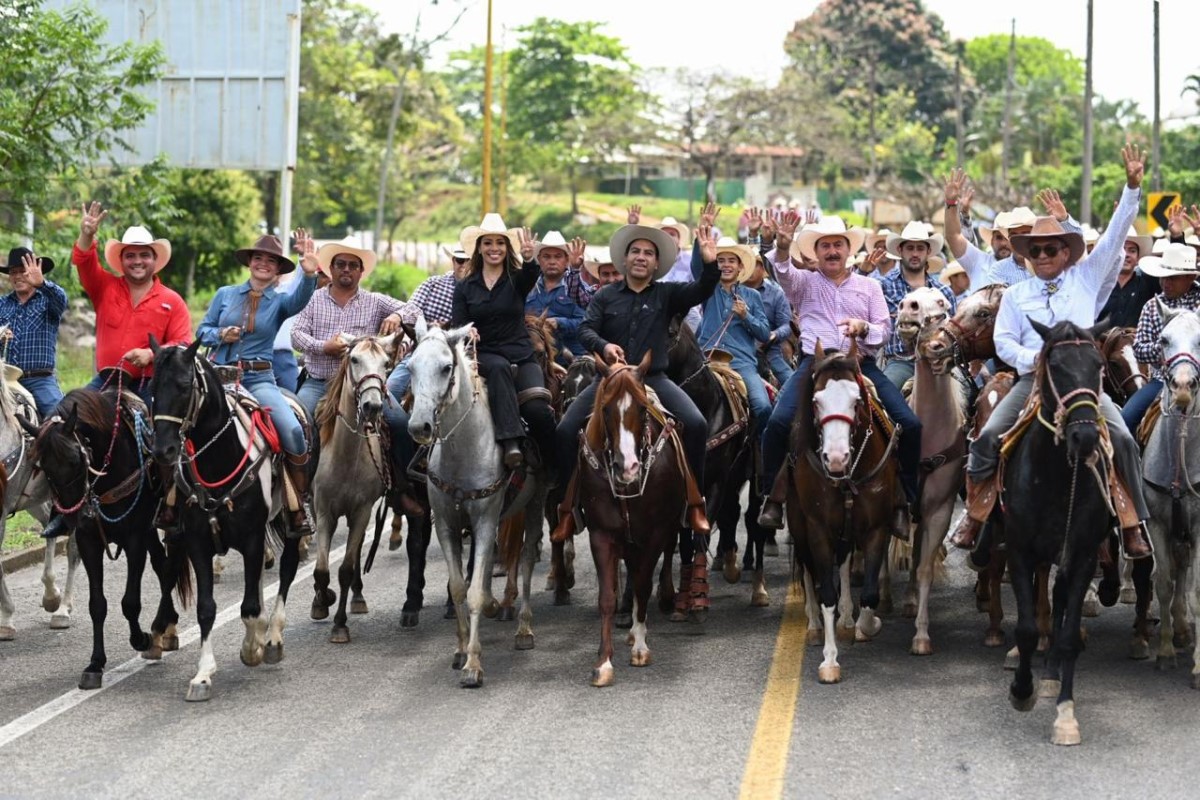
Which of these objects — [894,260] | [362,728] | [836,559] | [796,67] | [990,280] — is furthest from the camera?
[796,67]

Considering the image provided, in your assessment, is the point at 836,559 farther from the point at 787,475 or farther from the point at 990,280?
the point at 990,280

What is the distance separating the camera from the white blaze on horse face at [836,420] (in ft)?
33.2

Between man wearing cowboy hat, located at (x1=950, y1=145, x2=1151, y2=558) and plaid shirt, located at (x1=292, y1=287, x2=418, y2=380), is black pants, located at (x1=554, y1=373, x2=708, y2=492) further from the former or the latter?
plaid shirt, located at (x1=292, y1=287, x2=418, y2=380)

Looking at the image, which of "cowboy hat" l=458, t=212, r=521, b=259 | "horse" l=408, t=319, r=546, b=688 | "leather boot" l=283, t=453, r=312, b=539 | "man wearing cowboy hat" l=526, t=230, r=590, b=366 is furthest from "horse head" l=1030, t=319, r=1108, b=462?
"man wearing cowboy hat" l=526, t=230, r=590, b=366

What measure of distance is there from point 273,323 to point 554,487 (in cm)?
230

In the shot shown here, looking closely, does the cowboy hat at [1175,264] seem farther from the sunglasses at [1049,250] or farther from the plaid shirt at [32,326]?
the plaid shirt at [32,326]

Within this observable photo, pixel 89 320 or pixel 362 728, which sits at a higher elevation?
pixel 89 320

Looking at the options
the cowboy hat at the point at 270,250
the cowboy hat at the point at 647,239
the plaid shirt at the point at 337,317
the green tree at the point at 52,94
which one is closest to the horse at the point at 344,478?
the plaid shirt at the point at 337,317

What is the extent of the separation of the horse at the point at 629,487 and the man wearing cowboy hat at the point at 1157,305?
9.71 ft

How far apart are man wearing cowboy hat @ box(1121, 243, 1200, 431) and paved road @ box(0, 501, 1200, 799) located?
1.61 m

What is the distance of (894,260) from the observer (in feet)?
60.1

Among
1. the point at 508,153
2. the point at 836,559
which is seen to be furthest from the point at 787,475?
the point at 508,153

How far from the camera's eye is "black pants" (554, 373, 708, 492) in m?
11.1

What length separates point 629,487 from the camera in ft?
34.7
